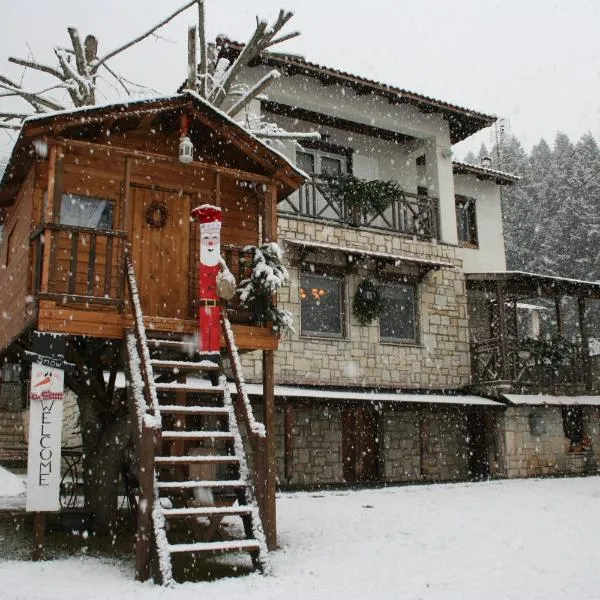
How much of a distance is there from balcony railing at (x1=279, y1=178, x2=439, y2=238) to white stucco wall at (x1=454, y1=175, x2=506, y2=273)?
181cm

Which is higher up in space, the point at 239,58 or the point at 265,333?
the point at 239,58

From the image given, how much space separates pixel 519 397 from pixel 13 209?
37.8 feet

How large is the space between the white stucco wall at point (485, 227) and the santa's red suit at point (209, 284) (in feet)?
38.4

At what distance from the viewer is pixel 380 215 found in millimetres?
16797

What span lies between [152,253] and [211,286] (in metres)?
1.39

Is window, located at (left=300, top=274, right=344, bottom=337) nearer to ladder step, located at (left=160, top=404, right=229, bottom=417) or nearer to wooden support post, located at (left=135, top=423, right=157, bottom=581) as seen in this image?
ladder step, located at (left=160, top=404, right=229, bottom=417)

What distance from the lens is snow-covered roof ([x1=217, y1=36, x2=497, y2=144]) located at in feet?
50.0

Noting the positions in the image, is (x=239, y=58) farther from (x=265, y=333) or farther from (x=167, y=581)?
(x=167, y=581)

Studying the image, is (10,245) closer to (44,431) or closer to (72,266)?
(72,266)

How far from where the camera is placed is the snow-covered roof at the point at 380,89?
50.0 feet

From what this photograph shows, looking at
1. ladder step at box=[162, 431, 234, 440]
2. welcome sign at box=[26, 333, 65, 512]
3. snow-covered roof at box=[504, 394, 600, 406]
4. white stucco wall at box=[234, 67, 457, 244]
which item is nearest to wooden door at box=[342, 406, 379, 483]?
snow-covered roof at box=[504, 394, 600, 406]

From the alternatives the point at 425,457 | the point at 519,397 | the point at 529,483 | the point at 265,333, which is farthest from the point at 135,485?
the point at 519,397

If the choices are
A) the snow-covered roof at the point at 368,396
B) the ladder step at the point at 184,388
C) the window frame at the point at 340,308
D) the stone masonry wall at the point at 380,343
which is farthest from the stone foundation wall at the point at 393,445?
the ladder step at the point at 184,388

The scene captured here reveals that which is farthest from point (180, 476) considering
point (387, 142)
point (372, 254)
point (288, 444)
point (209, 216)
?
point (387, 142)
